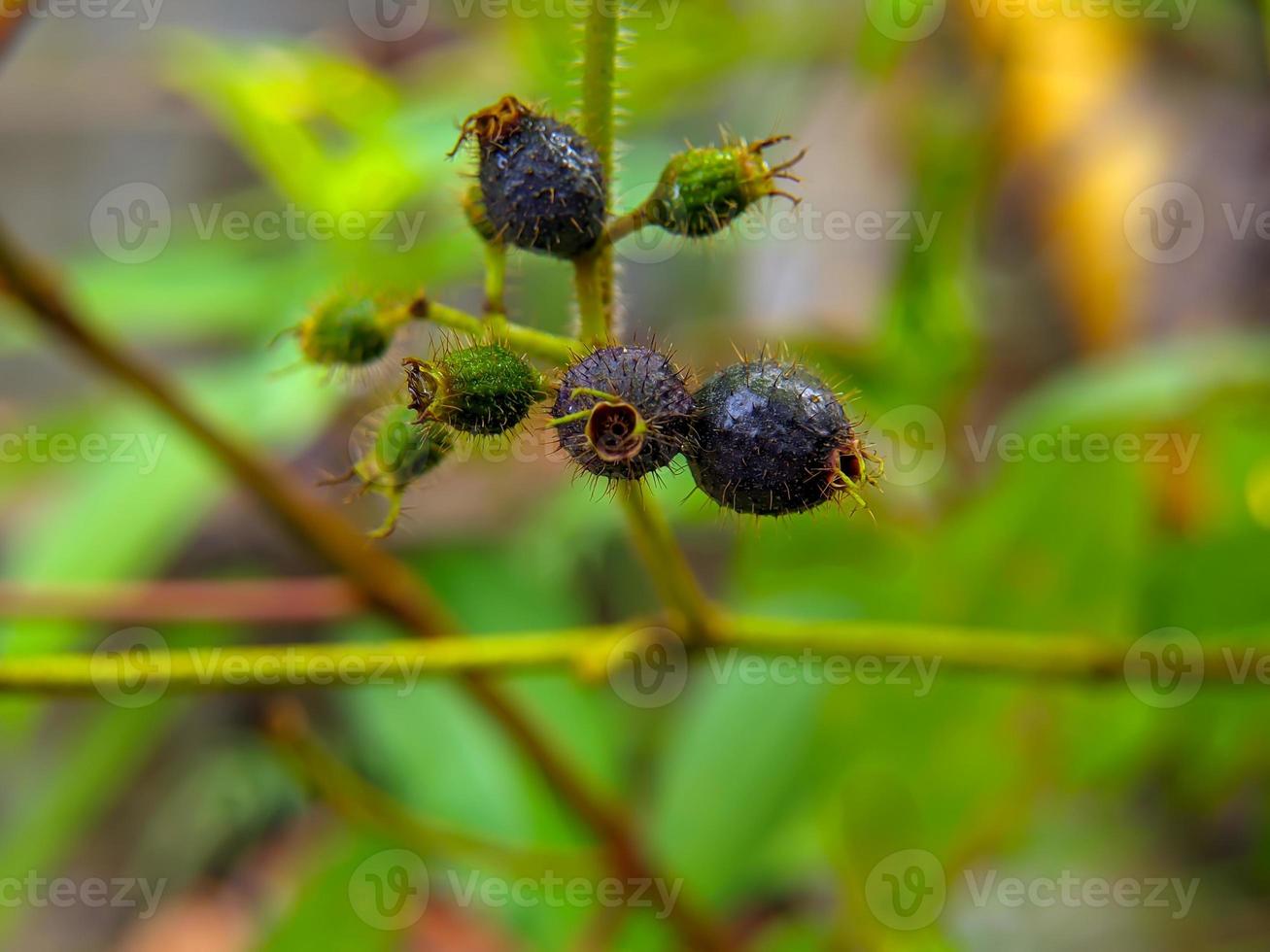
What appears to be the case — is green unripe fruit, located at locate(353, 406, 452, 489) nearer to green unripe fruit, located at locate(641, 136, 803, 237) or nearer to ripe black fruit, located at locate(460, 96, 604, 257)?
ripe black fruit, located at locate(460, 96, 604, 257)

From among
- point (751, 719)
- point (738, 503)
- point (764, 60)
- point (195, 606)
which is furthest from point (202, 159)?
point (738, 503)

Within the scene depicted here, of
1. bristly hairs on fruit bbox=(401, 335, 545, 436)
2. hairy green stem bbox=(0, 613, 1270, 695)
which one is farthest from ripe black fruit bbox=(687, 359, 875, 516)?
hairy green stem bbox=(0, 613, 1270, 695)

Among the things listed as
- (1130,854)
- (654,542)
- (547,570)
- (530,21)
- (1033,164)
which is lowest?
(654,542)

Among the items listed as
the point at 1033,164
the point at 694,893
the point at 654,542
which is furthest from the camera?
the point at 1033,164

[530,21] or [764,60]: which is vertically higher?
[764,60]

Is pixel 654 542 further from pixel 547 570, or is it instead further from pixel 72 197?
pixel 72 197

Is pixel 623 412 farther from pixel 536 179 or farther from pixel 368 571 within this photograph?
pixel 368 571

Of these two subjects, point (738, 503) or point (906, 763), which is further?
point (906, 763)
